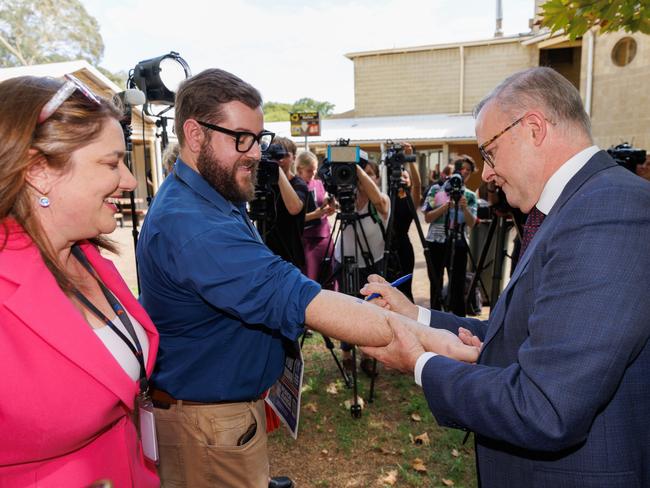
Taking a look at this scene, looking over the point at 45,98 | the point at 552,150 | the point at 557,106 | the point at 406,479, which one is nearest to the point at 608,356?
the point at 552,150

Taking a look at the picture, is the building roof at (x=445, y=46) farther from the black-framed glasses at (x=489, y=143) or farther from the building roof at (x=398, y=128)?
the black-framed glasses at (x=489, y=143)

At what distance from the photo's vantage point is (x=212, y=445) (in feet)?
6.27

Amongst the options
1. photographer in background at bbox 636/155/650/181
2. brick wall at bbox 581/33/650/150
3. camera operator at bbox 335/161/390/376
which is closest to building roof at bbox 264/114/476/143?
brick wall at bbox 581/33/650/150

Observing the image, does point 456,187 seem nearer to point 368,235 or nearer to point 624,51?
point 368,235

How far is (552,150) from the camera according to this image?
143cm

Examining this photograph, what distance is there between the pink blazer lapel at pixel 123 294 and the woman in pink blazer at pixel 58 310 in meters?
0.10

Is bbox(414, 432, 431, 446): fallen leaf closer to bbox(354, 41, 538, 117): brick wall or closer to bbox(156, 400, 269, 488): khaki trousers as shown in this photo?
bbox(156, 400, 269, 488): khaki trousers

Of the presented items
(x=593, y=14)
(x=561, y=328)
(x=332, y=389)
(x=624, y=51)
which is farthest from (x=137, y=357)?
(x=624, y=51)

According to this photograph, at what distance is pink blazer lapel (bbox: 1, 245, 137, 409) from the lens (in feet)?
3.82

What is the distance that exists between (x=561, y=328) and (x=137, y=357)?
4.03ft

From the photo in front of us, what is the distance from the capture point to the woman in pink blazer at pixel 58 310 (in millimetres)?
1143

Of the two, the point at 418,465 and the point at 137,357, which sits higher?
the point at 137,357

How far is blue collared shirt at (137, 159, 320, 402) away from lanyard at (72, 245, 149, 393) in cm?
22

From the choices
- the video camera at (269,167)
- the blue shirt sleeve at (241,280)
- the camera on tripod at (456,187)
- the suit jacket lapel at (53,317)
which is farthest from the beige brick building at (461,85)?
the suit jacket lapel at (53,317)
